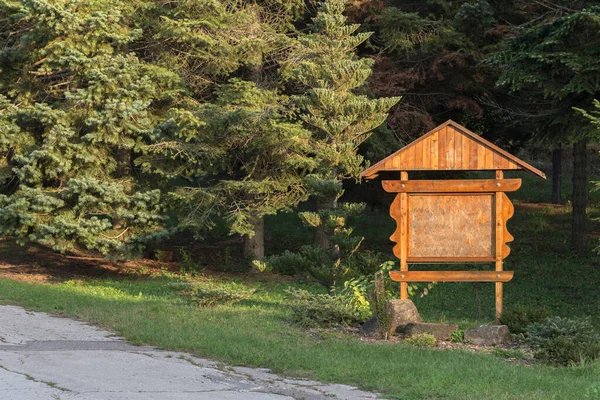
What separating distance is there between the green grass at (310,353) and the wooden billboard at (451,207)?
2320 millimetres

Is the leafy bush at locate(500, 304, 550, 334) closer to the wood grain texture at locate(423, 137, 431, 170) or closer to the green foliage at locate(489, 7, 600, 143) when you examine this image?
the wood grain texture at locate(423, 137, 431, 170)

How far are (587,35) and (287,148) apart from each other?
23.9 ft

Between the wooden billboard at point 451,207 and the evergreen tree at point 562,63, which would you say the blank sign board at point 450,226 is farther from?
the evergreen tree at point 562,63

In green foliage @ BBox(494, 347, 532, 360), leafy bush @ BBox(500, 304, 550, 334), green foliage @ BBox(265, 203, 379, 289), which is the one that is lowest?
green foliage @ BBox(494, 347, 532, 360)

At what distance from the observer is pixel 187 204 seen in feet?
67.1

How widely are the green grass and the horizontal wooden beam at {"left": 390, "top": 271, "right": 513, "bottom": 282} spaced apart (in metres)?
1.92

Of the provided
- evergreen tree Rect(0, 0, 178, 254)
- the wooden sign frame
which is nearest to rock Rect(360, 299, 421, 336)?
the wooden sign frame

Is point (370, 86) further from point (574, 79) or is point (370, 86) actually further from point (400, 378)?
point (400, 378)

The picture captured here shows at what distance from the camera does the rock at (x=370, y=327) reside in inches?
458

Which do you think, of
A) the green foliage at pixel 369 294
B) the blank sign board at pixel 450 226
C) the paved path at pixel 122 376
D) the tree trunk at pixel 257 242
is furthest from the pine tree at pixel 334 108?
the tree trunk at pixel 257 242

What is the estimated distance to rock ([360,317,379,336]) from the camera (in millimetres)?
11633

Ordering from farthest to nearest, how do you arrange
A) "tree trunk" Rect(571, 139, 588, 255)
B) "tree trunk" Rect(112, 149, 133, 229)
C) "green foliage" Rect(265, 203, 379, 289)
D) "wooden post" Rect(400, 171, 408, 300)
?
"tree trunk" Rect(571, 139, 588, 255) < "tree trunk" Rect(112, 149, 133, 229) < "green foliage" Rect(265, 203, 379, 289) < "wooden post" Rect(400, 171, 408, 300)

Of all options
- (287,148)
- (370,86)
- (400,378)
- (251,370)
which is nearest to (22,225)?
(287,148)

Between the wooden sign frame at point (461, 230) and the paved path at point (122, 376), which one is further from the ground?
the wooden sign frame at point (461, 230)
